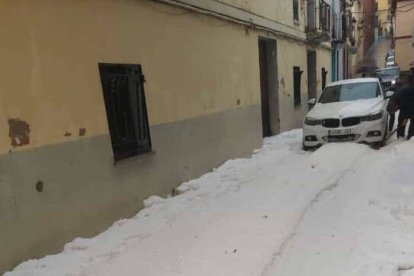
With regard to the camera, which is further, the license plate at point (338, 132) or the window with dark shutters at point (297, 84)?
the window with dark shutters at point (297, 84)

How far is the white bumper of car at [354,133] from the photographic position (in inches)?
357

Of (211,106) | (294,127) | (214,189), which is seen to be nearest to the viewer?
(214,189)

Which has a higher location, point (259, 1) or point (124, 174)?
point (259, 1)

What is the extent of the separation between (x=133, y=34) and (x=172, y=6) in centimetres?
130

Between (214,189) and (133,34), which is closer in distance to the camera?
(133,34)

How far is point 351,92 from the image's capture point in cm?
1058

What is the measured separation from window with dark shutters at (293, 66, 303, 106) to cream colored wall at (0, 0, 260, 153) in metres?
7.43

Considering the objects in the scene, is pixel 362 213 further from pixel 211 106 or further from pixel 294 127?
pixel 294 127

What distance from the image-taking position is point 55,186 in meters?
4.29

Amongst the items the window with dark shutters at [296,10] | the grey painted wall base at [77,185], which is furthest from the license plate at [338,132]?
the window with dark shutters at [296,10]

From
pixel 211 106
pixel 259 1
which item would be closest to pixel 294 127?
pixel 259 1

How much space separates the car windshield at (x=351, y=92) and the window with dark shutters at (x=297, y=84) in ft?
13.6

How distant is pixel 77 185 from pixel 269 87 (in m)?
9.50

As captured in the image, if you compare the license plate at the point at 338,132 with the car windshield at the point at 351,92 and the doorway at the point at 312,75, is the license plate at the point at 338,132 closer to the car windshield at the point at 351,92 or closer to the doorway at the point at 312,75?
the car windshield at the point at 351,92
